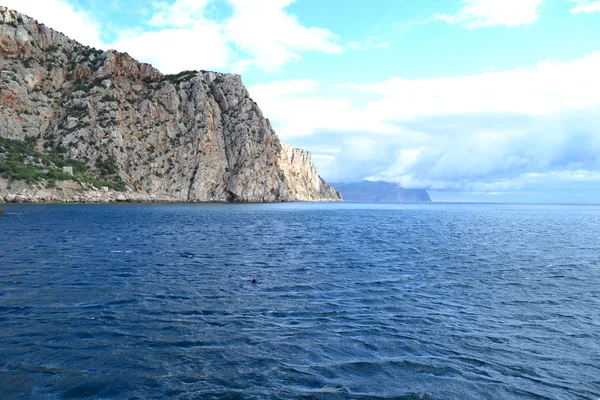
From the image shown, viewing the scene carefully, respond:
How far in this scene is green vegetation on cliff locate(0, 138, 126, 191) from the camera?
11888 cm

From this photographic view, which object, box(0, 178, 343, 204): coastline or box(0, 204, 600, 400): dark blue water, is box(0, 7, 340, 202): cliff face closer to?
box(0, 178, 343, 204): coastline

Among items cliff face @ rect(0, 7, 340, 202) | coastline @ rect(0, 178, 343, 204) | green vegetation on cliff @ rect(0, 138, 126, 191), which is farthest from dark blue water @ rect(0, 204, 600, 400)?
cliff face @ rect(0, 7, 340, 202)

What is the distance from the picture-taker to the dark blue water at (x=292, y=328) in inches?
501

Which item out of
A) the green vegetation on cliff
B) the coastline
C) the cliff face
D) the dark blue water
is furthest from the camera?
the cliff face

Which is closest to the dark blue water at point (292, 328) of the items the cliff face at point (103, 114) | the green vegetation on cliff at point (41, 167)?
the green vegetation on cliff at point (41, 167)

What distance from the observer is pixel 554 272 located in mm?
33312

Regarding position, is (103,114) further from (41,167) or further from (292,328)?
(292,328)

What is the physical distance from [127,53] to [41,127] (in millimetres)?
57874

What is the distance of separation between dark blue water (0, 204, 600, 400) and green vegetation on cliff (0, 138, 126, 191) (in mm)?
102975

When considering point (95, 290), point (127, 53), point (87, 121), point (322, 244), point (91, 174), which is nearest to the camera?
point (95, 290)

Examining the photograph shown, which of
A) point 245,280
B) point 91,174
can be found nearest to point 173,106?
point 91,174

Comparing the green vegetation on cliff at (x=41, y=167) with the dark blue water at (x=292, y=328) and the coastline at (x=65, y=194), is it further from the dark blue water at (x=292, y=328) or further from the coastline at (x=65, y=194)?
the dark blue water at (x=292, y=328)

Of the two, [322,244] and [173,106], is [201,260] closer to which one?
[322,244]

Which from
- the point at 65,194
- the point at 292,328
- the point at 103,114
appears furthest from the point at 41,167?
the point at 292,328
